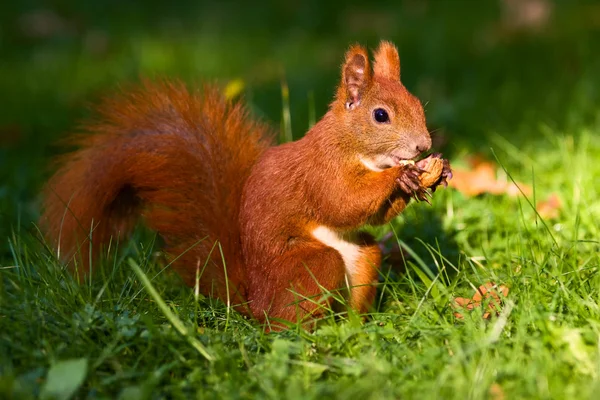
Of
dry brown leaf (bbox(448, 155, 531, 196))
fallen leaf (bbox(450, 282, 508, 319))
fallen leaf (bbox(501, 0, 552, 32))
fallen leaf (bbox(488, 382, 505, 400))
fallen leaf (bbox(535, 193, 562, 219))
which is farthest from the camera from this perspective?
fallen leaf (bbox(501, 0, 552, 32))

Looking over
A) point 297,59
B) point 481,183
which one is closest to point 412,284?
point 481,183

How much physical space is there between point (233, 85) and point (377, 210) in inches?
45.4

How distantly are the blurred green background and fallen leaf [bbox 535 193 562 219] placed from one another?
660mm

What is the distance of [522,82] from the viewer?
177 inches

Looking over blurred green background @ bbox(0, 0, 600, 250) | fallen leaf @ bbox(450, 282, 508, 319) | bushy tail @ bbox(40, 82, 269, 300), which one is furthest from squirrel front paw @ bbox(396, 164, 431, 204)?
blurred green background @ bbox(0, 0, 600, 250)

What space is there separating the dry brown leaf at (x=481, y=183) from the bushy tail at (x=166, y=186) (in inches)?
39.0

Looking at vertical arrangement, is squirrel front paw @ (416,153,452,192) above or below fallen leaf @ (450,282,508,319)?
above

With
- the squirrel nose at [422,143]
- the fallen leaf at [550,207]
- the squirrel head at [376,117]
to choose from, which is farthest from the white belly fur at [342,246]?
the fallen leaf at [550,207]

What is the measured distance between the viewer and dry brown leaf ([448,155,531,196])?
2930 millimetres

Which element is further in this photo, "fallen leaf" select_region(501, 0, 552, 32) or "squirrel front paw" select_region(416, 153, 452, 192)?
"fallen leaf" select_region(501, 0, 552, 32)

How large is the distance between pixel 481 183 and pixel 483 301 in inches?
44.7

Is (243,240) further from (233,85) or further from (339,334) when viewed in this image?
(233,85)

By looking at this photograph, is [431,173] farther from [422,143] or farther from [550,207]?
[550,207]

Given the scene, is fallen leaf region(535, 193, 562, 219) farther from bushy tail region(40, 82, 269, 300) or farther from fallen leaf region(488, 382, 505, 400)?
fallen leaf region(488, 382, 505, 400)
